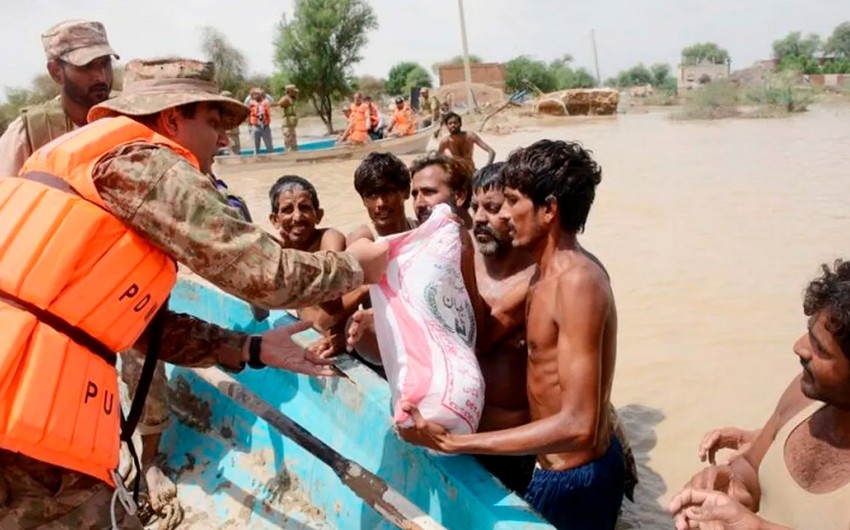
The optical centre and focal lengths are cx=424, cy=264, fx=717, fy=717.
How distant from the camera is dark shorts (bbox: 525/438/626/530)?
218 centimetres

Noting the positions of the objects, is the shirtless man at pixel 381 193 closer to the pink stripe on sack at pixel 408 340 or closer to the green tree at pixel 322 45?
the pink stripe on sack at pixel 408 340

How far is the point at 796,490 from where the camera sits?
1.64 meters

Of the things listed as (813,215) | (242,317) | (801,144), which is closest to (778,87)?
(801,144)

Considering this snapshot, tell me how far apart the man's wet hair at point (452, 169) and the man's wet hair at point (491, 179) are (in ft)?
1.47

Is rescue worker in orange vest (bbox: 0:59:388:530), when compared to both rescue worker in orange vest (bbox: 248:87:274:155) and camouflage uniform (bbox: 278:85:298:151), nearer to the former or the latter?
camouflage uniform (bbox: 278:85:298:151)

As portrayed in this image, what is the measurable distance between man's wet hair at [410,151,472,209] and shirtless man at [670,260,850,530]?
5.54 feet

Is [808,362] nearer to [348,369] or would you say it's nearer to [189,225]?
[189,225]

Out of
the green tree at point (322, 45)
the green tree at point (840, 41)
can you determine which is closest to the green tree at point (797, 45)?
the green tree at point (840, 41)

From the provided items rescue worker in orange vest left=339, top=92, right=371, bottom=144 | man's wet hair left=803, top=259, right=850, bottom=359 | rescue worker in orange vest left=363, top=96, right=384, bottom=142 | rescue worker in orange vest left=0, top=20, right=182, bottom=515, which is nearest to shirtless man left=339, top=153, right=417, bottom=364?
rescue worker in orange vest left=0, top=20, right=182, bottom=515

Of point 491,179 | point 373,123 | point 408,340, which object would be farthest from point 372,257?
point 373,123

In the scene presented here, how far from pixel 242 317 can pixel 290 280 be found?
2037mm

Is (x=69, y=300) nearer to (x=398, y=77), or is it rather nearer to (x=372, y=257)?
(x=372, y=257)

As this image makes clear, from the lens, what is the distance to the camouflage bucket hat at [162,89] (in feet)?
6.25

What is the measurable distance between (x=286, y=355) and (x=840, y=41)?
79667 millimetres
